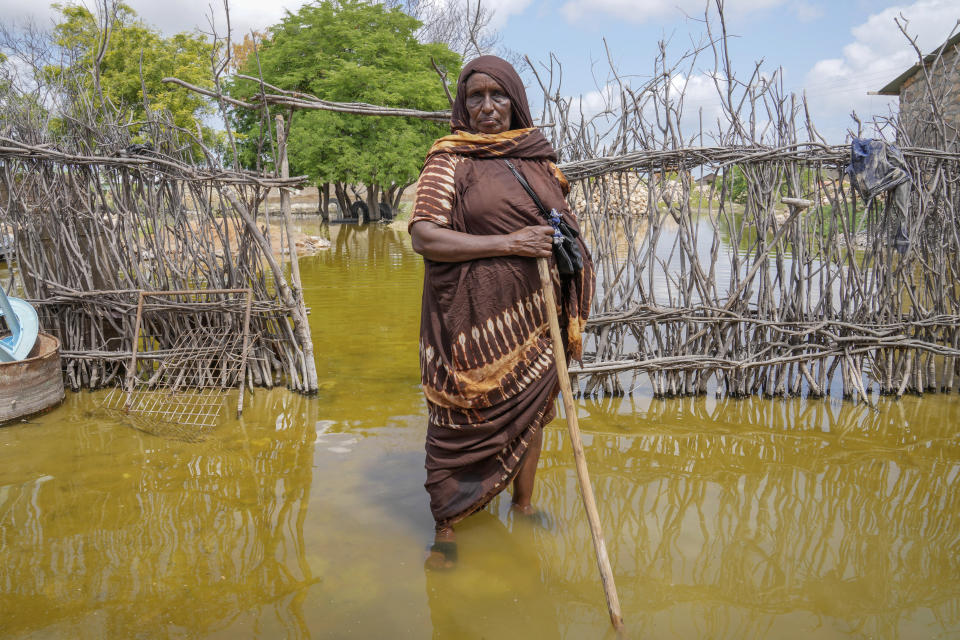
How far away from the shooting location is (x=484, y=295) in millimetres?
2244

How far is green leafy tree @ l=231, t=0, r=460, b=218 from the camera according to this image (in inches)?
738

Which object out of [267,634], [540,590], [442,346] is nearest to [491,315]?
[442,346]

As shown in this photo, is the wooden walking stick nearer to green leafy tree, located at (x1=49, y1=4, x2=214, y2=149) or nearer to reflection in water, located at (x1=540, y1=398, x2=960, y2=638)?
reflection in water, located at (x1=540, y1=398, x2=960, y2=638)

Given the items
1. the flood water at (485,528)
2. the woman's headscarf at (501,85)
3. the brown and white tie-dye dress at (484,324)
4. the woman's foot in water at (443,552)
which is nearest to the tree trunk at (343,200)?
the flood water at (485,528)

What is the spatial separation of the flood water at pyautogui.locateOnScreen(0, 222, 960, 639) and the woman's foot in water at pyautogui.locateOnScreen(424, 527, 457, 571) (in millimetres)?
39

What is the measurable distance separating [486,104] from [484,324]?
79cm

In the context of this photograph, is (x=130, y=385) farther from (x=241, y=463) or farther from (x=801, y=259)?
(x=801, y=259)

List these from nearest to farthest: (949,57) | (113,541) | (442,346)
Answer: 1. (442,346)
2. (113,541)
3. (949,57)

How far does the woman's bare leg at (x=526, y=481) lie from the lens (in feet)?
8.59

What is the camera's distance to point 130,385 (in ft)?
13.1

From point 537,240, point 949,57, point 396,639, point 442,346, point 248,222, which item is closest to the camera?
point 396,639

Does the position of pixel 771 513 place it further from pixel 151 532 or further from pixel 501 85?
pixel 151 532

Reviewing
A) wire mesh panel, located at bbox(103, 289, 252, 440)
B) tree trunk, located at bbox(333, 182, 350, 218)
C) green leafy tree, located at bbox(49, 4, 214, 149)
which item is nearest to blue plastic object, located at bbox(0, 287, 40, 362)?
wire mesh panel, located at bbox(103, 289, 252, 440)

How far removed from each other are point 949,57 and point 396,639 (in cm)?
1582
